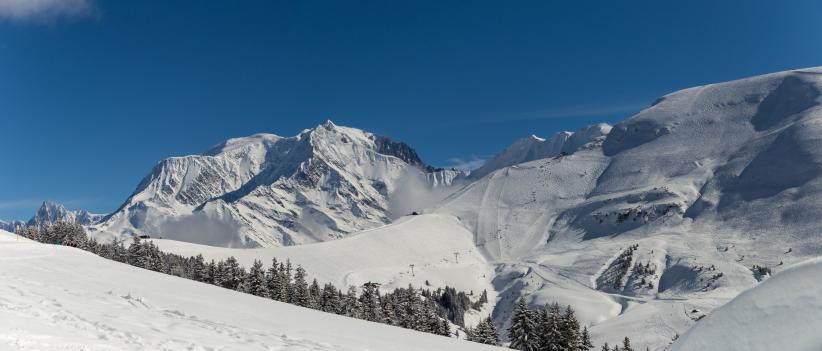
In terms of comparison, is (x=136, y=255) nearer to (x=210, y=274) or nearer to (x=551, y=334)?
(x=210, y=274)

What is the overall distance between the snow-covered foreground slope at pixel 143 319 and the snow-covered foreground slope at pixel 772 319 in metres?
12.5

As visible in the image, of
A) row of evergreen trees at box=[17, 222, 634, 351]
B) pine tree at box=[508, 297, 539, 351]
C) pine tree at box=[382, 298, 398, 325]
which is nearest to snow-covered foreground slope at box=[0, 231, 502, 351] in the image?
pine tree at box=[508, 297, 539, 351]

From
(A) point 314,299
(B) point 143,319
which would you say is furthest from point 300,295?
(B) point 143,319

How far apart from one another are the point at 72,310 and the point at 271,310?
13.0 m

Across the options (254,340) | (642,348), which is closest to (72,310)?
(254,340)

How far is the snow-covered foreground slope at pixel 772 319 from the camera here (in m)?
9.76

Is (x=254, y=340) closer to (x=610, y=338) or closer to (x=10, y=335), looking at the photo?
(x=10, y=335)

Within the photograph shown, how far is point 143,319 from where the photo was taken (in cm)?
1998

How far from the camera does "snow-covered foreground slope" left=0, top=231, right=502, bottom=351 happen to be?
15.1m

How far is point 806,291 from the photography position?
10.2 metres

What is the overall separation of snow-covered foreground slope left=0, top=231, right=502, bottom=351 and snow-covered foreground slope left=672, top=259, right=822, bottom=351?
12549 mm

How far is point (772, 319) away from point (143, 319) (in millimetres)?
18733

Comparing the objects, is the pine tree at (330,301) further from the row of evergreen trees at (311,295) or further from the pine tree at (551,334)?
the pine tree at (551,334)

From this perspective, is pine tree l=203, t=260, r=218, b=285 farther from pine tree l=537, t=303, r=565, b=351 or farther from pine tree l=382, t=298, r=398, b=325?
pine tree l=537, t=303, r=565, b=351
